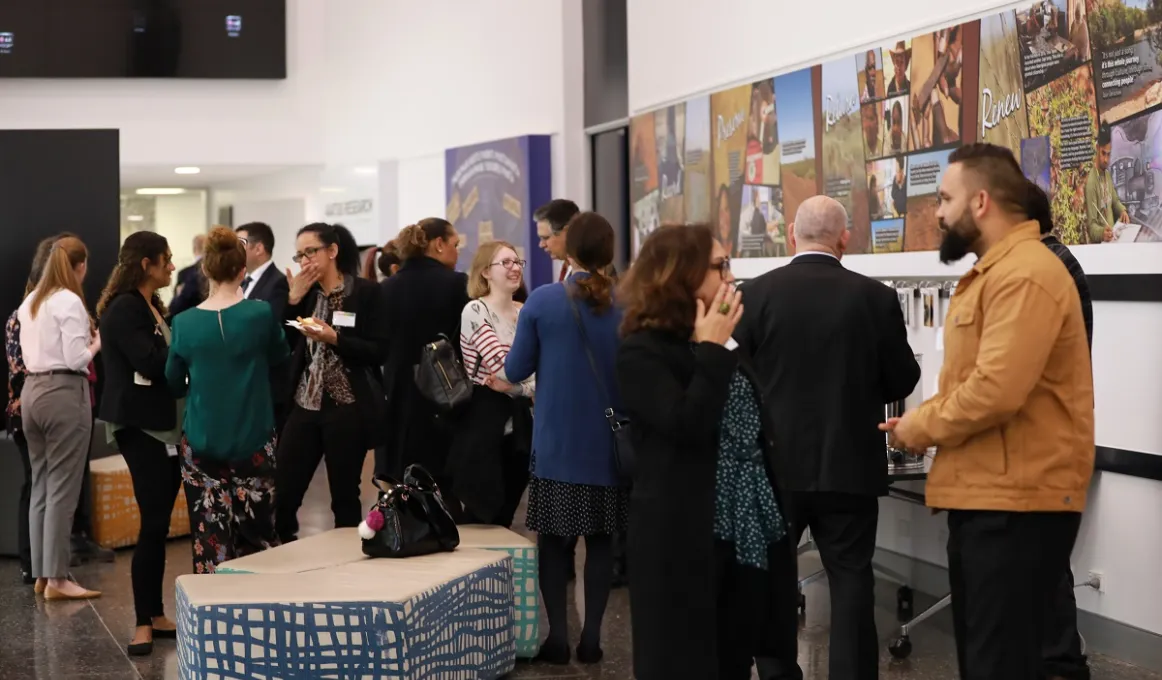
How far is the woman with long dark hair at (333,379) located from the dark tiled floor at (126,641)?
3.05 ft

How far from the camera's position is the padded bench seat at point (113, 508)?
25.7ft

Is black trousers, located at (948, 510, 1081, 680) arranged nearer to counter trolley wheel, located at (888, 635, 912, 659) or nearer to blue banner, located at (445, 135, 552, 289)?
counter trolley wheel, located at (888, 635, 912, 659)

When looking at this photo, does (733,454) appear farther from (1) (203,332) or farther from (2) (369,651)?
(1) (203,332)

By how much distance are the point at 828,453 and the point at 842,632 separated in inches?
21.6

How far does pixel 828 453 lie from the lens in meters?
4.15

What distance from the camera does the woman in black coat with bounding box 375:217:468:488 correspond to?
21.3 feet

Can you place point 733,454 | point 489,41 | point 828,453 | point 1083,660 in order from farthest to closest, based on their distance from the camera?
point 489,41, point 1083,660, point 828,453, point 733,454

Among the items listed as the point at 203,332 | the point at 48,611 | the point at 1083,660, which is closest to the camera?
the point at 1083,660

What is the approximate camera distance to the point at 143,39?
46.6 ft

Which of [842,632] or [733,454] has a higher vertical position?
[733,454]

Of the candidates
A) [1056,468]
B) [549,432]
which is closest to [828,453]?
[1056,468]

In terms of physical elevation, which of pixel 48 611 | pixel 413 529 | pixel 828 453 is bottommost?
pixel 48 611

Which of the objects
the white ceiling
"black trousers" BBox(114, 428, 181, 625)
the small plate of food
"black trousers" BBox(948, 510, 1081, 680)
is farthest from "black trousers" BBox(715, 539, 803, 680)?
the white ceiling

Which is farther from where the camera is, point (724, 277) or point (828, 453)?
point (828, 453)
